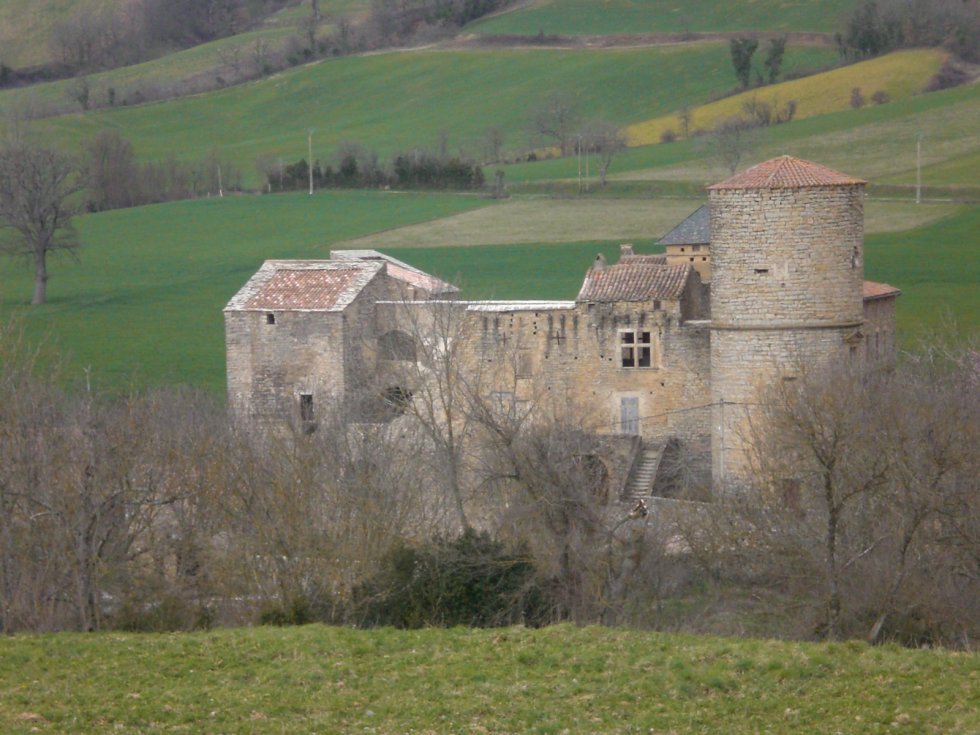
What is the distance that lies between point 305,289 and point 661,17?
8536cm

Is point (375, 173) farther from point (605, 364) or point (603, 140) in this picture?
point (605, 364)

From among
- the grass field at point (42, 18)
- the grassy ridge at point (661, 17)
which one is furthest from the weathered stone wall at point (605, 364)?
the grass field at point (42, 18)

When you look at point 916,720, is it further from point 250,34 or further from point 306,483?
point 250,34

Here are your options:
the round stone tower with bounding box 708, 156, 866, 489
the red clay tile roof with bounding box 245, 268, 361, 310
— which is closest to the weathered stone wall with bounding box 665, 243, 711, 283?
the red clay tile roof with bounding box 245, 268, 361, 310

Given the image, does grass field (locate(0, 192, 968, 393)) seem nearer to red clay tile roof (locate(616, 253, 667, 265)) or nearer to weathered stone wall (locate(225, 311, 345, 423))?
weathered stone wall (locate(225, 311, 345, 423))

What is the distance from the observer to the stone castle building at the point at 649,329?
3447cm

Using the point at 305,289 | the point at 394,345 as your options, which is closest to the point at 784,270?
the point at 394,345

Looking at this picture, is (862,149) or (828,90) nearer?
(862,149)

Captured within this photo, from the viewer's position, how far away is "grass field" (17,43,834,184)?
105500 millimetres

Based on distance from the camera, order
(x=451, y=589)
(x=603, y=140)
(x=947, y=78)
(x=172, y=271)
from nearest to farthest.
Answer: (x=451, y=589), (x=172, y=271), (x=603, y=140), (x=947, y=78)

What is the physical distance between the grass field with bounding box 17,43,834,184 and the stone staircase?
207ft

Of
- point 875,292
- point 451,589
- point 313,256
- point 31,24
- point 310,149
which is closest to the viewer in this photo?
point 451,589

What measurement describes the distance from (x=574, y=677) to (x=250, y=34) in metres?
131

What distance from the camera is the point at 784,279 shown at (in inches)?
1356
